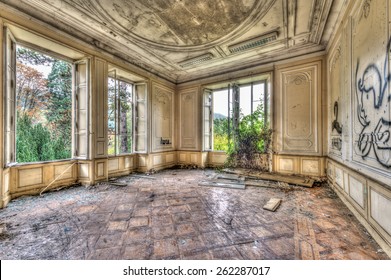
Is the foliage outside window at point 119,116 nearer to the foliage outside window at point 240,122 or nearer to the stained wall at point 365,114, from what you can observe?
the foliage outside window at point 240,122

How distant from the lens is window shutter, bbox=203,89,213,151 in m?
6.94

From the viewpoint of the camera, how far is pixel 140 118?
6.00 m

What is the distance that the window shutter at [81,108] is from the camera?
4306 mm

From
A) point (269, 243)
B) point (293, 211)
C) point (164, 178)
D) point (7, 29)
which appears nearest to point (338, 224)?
point (293, 211)

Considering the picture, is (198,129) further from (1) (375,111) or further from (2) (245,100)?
(1) (375,111)

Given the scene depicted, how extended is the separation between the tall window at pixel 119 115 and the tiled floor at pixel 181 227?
6.35ft

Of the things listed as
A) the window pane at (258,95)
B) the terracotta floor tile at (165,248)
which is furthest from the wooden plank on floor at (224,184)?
the window pane at (258,95)

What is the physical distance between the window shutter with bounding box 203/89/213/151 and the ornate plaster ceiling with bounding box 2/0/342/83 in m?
1.75

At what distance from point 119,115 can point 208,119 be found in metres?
3.38

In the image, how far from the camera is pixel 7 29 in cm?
306

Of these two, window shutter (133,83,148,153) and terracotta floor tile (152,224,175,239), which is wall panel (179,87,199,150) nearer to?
window shutter (133,83,148,153)

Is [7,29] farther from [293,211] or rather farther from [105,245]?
[293,211]

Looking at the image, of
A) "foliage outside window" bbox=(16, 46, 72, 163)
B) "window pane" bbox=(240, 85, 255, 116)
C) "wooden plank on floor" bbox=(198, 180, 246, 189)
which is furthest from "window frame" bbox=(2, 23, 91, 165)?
"window pane" bbox=(240, 85, 255, 116)
